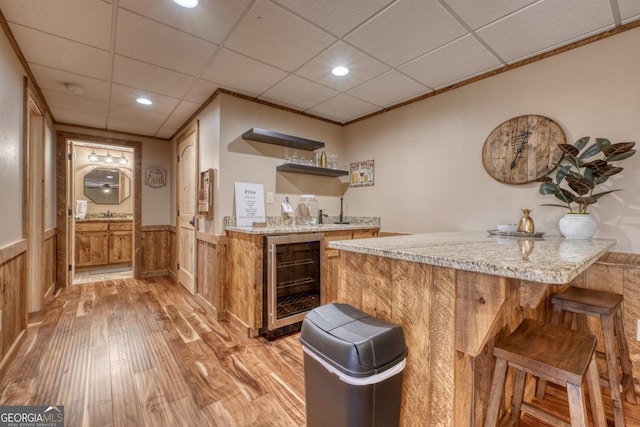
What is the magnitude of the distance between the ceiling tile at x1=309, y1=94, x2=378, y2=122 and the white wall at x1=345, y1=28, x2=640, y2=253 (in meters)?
0.19

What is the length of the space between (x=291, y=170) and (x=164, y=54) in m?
1.59

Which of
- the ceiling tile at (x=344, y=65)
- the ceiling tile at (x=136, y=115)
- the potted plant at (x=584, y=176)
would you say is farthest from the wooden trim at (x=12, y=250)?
the potted plant at (x=584, y=176)

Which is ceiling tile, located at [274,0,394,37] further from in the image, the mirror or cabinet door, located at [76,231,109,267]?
the mirror

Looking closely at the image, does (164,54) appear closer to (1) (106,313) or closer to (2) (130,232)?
(1) (106,313)

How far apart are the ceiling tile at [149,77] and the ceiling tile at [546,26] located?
8.22 ft

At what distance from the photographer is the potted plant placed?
1.74 m

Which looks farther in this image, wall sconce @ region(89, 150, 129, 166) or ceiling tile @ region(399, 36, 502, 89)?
wall sconce @ region(89, 150, 129, 166)

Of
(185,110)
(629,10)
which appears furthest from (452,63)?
(185,110)

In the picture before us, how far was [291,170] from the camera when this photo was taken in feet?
10.8

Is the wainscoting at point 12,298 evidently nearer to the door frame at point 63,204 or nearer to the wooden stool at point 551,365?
the door frame at point 63,204

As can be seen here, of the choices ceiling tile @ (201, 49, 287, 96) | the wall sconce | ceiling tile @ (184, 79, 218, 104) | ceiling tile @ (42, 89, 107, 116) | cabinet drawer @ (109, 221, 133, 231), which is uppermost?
ceiling tile @ (201, 49, 287, 96)

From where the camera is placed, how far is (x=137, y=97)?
3012 millimetres

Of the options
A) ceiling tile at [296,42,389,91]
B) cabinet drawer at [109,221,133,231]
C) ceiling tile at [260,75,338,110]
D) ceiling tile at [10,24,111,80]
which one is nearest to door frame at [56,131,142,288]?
cabinet drawer at [109,221,133,231]

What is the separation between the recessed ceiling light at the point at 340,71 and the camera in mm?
2422
